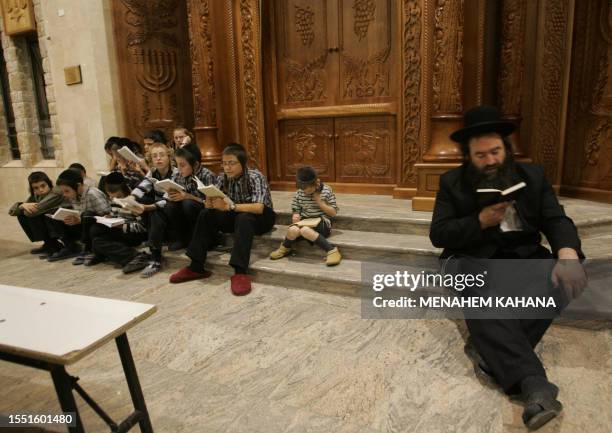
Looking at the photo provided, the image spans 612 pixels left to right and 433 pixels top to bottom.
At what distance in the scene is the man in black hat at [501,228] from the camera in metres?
2.01

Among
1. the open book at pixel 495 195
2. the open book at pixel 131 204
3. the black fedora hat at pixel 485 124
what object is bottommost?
the open book at pixel 131 204

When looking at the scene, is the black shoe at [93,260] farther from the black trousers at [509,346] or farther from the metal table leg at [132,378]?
the black trousers at [509,346]

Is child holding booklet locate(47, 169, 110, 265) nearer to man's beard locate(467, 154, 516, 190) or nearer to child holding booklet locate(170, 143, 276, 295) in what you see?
child holding booklet locate(170, 143, 276, 295)

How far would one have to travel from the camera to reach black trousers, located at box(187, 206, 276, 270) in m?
3.52

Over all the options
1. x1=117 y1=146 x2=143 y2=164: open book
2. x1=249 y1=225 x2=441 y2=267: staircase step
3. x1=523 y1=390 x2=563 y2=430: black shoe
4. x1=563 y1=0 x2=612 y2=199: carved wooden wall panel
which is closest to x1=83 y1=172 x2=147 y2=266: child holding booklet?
x1=117 y1=146 x2=143 y2=164: open book

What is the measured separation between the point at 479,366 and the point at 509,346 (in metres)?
0.34

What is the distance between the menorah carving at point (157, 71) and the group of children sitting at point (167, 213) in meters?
1.16

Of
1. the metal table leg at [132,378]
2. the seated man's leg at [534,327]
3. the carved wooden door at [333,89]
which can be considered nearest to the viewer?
the metal table leg at [132,378]

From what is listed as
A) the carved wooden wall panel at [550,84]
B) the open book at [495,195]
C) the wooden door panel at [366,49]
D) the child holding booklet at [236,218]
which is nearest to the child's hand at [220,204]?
the child holding booklet at [236,218]

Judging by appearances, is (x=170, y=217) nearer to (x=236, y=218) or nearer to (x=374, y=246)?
(x=236, y=218)

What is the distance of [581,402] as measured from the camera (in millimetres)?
1961

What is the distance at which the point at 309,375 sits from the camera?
231 centimetres

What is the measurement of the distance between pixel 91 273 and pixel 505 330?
11.9 ft

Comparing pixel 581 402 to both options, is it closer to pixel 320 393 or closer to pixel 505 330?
pixel 505 330
